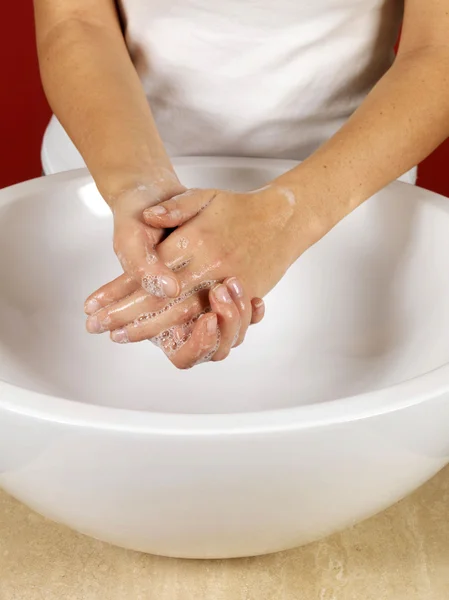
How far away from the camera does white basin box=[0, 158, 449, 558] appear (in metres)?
0.57

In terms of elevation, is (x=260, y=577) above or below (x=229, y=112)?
below

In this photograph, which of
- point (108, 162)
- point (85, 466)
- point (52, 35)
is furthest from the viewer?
point (52, 35)

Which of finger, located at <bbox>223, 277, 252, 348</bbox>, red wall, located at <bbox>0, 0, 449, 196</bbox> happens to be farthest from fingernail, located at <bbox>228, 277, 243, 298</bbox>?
red wall, located at <bbox>0, 0, 449, 196</bbox>

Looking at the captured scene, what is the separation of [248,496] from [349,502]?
3.1 inches

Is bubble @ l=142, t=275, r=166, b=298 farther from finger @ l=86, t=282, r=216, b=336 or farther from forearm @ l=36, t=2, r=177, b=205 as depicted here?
forearm @ l=36, t=2, r=177, b=205

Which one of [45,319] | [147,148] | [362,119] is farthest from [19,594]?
[362,119]

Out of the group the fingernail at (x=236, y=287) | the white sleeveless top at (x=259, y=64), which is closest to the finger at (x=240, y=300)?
the fingernail at (x=236, y=287)

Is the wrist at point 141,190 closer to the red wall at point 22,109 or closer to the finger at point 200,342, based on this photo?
the finger at point 200,342

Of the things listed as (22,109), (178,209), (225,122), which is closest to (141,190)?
(178,209)

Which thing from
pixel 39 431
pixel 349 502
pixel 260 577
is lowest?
pixel 260 577

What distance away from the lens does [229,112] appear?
995 mm

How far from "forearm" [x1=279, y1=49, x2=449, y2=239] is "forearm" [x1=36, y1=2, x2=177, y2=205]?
0.44 ft

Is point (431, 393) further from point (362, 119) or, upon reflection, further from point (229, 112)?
point (229, 112)

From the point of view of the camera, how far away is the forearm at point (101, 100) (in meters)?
0.82
